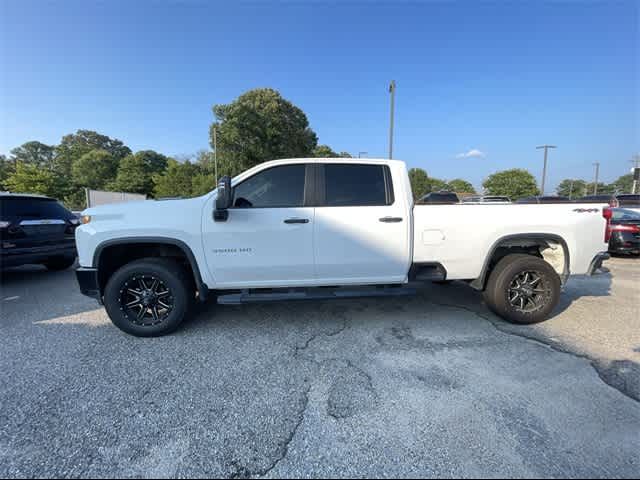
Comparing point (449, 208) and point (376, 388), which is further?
point (449, 208)

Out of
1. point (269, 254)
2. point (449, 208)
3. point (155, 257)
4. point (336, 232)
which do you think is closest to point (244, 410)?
point (269, 254)

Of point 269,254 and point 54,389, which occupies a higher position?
point 269,254

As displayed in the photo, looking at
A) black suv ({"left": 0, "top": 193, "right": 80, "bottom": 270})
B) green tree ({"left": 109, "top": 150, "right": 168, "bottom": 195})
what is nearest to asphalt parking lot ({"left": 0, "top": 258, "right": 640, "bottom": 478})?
black suv ({"left": 0, "top": 193, "right": 80, "bottom": 270})

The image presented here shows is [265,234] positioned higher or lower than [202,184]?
lower

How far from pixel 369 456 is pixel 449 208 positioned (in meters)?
2.57

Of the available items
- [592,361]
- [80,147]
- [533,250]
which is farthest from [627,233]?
[80,147]

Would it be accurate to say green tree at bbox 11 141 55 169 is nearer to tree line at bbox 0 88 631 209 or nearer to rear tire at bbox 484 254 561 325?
tree line at bbox 0 88 631 209

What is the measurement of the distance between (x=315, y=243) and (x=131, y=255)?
223 centimetres

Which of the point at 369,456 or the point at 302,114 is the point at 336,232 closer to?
the point at 369,456

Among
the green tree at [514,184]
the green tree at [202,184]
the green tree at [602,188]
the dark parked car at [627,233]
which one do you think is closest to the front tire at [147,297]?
the dark parked car at [627,233]

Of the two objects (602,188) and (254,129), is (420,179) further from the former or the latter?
(602,188)

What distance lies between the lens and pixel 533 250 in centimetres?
376

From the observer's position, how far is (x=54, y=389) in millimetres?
2270

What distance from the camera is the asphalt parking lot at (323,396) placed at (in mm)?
1637
